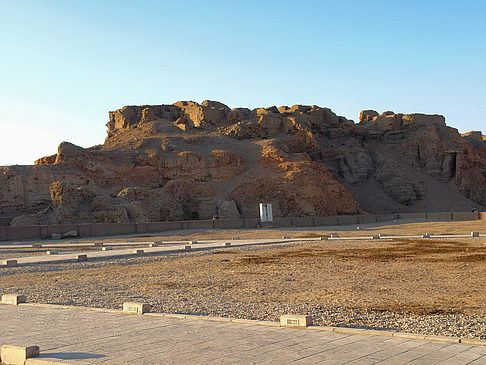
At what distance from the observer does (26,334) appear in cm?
606

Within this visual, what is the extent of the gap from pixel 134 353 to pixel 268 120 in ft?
204

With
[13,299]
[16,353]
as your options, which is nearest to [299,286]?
[13,299]

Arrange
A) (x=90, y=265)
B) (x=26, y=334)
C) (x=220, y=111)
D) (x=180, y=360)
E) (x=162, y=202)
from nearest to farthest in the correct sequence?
(x=180, y=360) < (x=26, y=334) < (x=90, y=265) < (x=162, y=202) < (x=220, y=111)

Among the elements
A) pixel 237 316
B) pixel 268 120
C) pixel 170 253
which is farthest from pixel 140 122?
pixel 237 316

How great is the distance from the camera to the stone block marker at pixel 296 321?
624 centimetres

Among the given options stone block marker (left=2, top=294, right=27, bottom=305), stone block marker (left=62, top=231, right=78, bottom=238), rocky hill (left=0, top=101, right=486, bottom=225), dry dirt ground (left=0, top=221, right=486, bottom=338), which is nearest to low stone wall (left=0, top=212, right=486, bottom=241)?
stone block marker (left=62, top=231, right=78, bottom=238)

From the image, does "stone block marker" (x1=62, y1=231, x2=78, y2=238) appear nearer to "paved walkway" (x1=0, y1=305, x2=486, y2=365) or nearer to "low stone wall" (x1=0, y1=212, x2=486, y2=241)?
"low stone wall" (x1=0, y1=212, x2=486, y2=241)

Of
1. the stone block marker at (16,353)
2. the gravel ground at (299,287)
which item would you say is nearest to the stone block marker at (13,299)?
the gravel ground at (299,287)

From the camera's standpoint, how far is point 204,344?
5.41m

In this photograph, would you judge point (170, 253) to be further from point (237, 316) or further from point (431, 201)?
point (431, 201)

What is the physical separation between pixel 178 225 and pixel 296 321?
113ft

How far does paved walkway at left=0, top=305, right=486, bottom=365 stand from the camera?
4.76 m

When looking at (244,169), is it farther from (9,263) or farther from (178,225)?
(9,263)

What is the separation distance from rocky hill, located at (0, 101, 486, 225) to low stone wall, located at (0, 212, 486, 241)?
19.2ft
